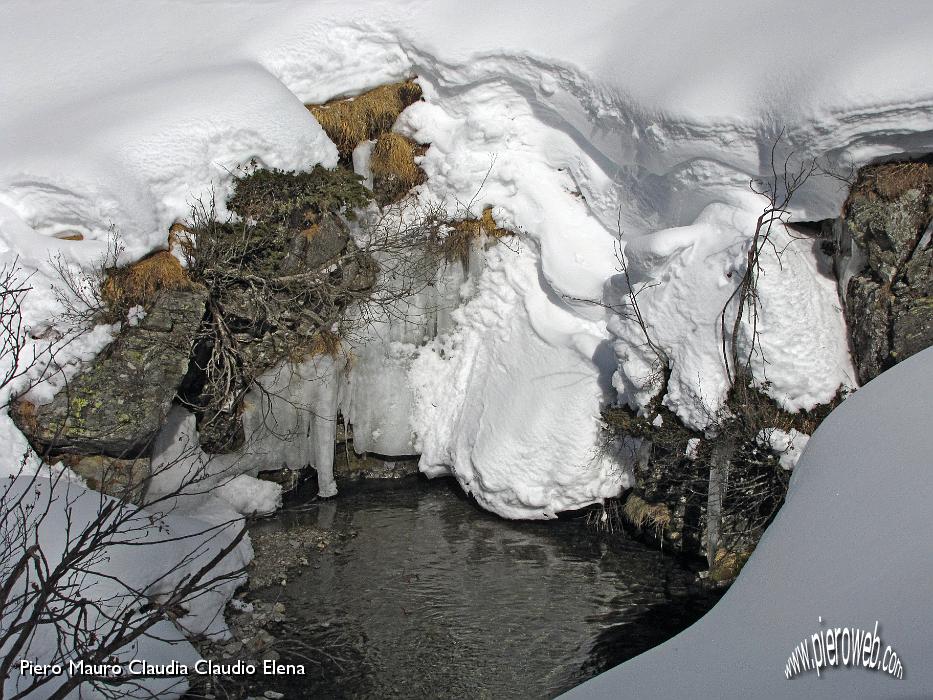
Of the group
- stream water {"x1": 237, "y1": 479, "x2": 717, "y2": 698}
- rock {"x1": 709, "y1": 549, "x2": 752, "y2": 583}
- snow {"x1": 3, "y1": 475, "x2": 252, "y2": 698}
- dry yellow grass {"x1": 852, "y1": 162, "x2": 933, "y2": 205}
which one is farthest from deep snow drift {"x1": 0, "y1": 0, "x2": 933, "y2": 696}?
snow {"x1": 3, "y1": 475, "x2": 252, "y2": 698}

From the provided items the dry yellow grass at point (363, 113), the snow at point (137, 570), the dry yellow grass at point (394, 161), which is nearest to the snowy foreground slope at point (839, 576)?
the snow at point (137, 570)

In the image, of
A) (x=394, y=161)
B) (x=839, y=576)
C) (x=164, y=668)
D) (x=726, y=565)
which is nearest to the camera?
(x=839, y=576)

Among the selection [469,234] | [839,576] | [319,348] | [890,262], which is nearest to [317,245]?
[319,348]

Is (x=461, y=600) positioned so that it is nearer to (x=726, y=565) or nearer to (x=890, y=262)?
(x=726, y=565)

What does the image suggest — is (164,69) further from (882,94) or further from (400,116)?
(882,94)

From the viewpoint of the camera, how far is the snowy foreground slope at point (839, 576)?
8.79 feet

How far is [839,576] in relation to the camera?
297 centimetres

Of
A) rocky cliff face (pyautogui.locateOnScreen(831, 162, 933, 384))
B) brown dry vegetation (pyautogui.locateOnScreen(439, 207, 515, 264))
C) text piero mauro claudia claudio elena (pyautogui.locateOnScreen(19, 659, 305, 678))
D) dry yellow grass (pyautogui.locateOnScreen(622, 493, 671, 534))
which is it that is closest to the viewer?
text piero mauro claudia claudio elena (pyautogui.locateOnScreen(19, 659, 305, 678))

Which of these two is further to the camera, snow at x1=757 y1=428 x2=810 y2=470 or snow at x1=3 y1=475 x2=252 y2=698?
snow at x1=757 y1=428 x2=810 y2=470

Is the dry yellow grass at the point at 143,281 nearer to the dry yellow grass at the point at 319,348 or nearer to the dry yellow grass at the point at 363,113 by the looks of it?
the dry yellow grass at the point at 319,348

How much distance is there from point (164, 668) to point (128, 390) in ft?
11.0

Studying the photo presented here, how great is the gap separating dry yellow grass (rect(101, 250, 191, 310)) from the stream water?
2489 millimetres

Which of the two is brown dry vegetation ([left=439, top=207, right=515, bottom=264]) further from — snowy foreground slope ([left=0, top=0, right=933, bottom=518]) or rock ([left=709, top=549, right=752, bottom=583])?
rock ([left=709, top=549, right=752, bottom=583])

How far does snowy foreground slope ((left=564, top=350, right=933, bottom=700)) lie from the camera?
105 inches
